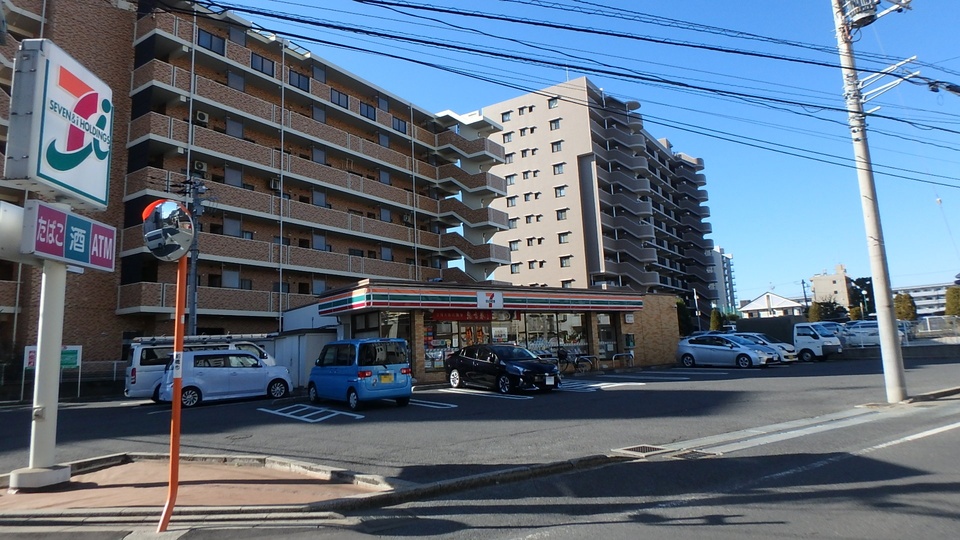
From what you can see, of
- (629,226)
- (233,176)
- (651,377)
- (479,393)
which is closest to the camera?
(479,393)

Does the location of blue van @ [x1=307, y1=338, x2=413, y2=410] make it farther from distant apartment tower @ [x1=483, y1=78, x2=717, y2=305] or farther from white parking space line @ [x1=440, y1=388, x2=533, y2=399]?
distant apartment tower @ [x1=483, y1=78, x2=717, y2=305]

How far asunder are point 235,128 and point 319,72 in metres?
8.12

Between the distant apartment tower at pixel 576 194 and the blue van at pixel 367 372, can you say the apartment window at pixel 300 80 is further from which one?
the distant apartment tower at pixel 576 194

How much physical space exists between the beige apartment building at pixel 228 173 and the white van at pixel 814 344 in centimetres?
2384

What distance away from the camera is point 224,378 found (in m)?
17.4

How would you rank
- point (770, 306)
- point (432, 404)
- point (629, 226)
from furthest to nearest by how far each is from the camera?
point (770, 306) → point (629, 226) → point (432, 404)

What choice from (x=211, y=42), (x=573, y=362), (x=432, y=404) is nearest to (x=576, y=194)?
(x=573, y=362)

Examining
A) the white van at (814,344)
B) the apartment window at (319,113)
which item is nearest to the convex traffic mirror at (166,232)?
the white van at (814,344)

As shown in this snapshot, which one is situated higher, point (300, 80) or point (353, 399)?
point (300, 80)

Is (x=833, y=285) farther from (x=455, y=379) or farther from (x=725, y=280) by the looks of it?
(x=455, y=379)

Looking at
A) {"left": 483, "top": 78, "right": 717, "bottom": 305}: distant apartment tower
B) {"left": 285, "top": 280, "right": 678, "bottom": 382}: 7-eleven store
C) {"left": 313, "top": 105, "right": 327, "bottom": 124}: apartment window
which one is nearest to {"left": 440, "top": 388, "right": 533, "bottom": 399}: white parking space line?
{"left": 285, "top": 280, "right": 678, "bottom": 382}: 7-eleven store

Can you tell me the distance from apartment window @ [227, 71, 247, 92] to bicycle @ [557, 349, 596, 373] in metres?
23.2

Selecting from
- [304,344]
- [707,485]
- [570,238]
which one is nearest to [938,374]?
[707,485]

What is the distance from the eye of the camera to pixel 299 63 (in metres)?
36.1
